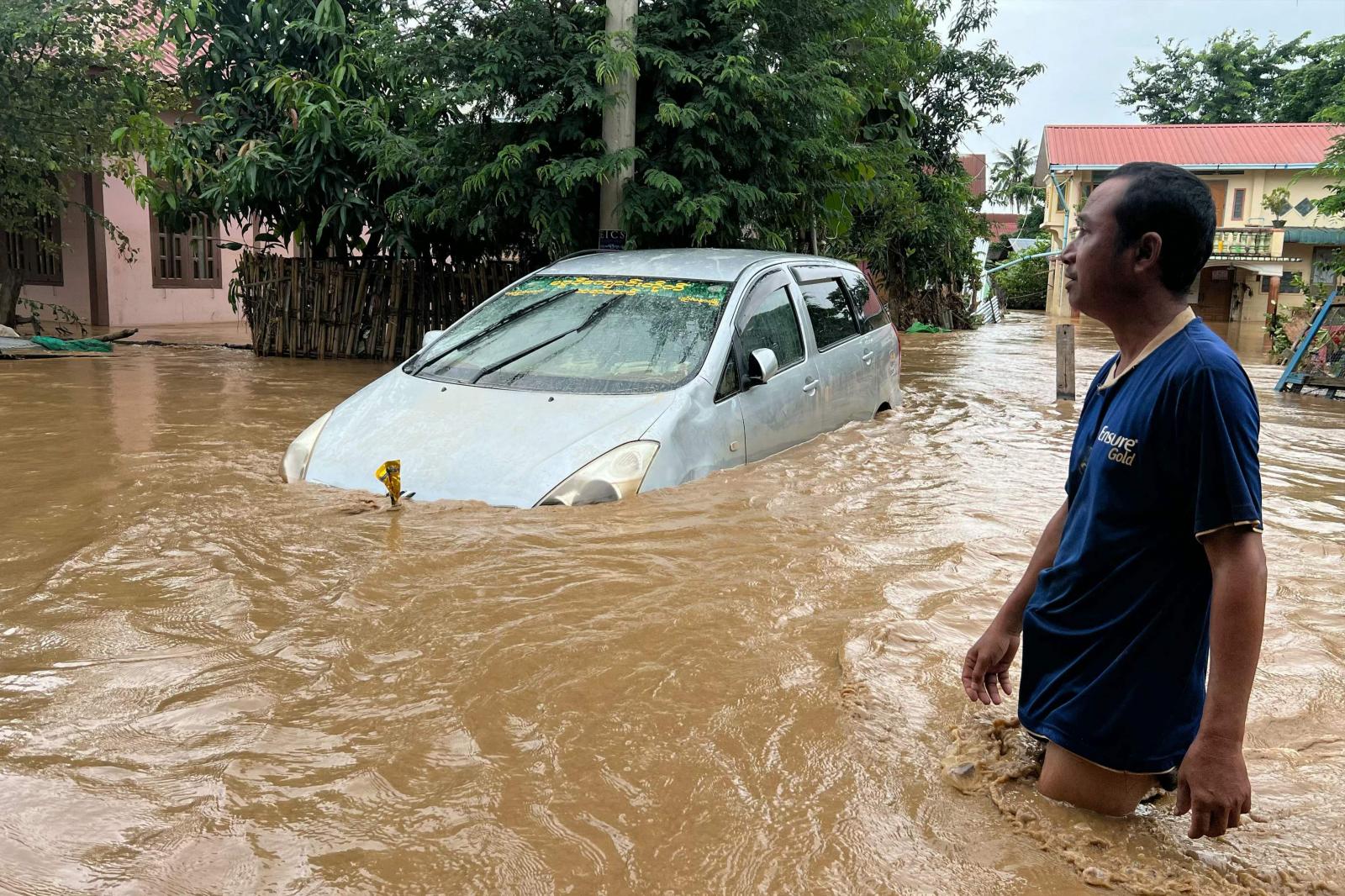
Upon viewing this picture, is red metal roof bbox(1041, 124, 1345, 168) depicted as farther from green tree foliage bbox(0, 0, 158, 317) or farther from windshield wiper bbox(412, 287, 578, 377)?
windshield wiper bbox(412, 287, 578, 377)

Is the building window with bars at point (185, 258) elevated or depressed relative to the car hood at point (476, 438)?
elevated

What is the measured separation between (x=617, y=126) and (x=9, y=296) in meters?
9.35

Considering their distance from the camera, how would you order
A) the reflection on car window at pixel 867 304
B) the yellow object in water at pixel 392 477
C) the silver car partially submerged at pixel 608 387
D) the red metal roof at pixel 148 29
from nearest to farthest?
the yellow object in water at pixel 392 477 < the silver car partially submerged at pixel 608 387 < the reflection on car window at pixel 867 304 < the red metal roof at pixel 148 29

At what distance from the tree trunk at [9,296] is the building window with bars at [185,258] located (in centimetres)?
387

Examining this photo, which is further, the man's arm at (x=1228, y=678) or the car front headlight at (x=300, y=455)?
the car front headlight at (x=300, y=455)

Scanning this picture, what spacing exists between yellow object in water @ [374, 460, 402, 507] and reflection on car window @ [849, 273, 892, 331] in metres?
4.03

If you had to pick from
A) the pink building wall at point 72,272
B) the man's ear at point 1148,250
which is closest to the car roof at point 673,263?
the man's ear at point 1148,250

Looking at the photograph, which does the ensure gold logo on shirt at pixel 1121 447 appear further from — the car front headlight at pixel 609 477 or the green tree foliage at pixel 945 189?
the green tree foliage at pixel 945 189

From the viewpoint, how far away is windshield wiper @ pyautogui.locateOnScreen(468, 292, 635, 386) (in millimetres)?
5565

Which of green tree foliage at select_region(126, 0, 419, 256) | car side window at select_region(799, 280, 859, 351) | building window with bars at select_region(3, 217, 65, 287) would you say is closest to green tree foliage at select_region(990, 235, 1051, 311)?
building window with bars at select_region(3, 217, 65, 287)

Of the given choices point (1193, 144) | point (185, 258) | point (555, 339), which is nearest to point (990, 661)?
point (555, 339)

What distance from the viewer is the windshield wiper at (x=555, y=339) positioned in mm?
5565

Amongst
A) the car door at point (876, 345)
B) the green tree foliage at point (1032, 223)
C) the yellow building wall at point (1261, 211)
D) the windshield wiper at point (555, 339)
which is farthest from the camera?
the green tree foliage at point (1032, 223)

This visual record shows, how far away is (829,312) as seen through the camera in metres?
7.06
